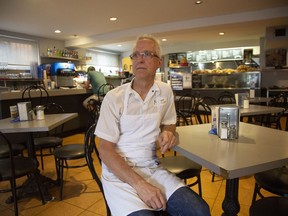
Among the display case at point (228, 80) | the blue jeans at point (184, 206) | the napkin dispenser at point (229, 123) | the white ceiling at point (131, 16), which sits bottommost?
the blue jeans at point (184, 206)

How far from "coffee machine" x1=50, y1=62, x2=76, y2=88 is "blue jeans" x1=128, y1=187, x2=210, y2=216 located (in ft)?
20.5

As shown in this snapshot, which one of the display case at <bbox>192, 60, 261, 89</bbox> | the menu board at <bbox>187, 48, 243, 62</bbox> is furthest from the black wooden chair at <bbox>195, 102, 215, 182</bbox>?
the menu board at <bbox>187, 48, 243, 62</bbox>

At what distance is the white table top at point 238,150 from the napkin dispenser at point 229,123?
0.04 m

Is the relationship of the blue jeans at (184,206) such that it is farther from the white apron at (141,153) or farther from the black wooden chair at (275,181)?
the black wooden chair at (275,181)

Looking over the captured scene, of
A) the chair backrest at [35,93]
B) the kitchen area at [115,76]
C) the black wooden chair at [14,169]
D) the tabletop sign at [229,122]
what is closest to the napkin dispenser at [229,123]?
the tabletop sign at [229,122]

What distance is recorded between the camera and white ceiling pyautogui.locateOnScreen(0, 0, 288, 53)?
421 centimetres

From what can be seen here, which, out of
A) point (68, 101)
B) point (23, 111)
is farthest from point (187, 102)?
point (23, 111)

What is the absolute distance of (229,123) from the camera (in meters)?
1.35

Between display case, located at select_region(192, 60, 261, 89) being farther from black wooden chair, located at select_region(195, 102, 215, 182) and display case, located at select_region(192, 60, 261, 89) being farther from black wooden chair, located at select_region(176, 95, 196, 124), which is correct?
black wooden chair, located at select_region(195, 102, 215, 182)

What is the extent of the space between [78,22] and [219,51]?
18.6ft

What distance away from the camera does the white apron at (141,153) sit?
115 cm

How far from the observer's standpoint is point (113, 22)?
5449mm

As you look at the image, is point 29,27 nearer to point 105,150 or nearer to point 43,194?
point 43,194

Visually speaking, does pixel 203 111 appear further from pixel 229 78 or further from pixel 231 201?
pixel 229 78
